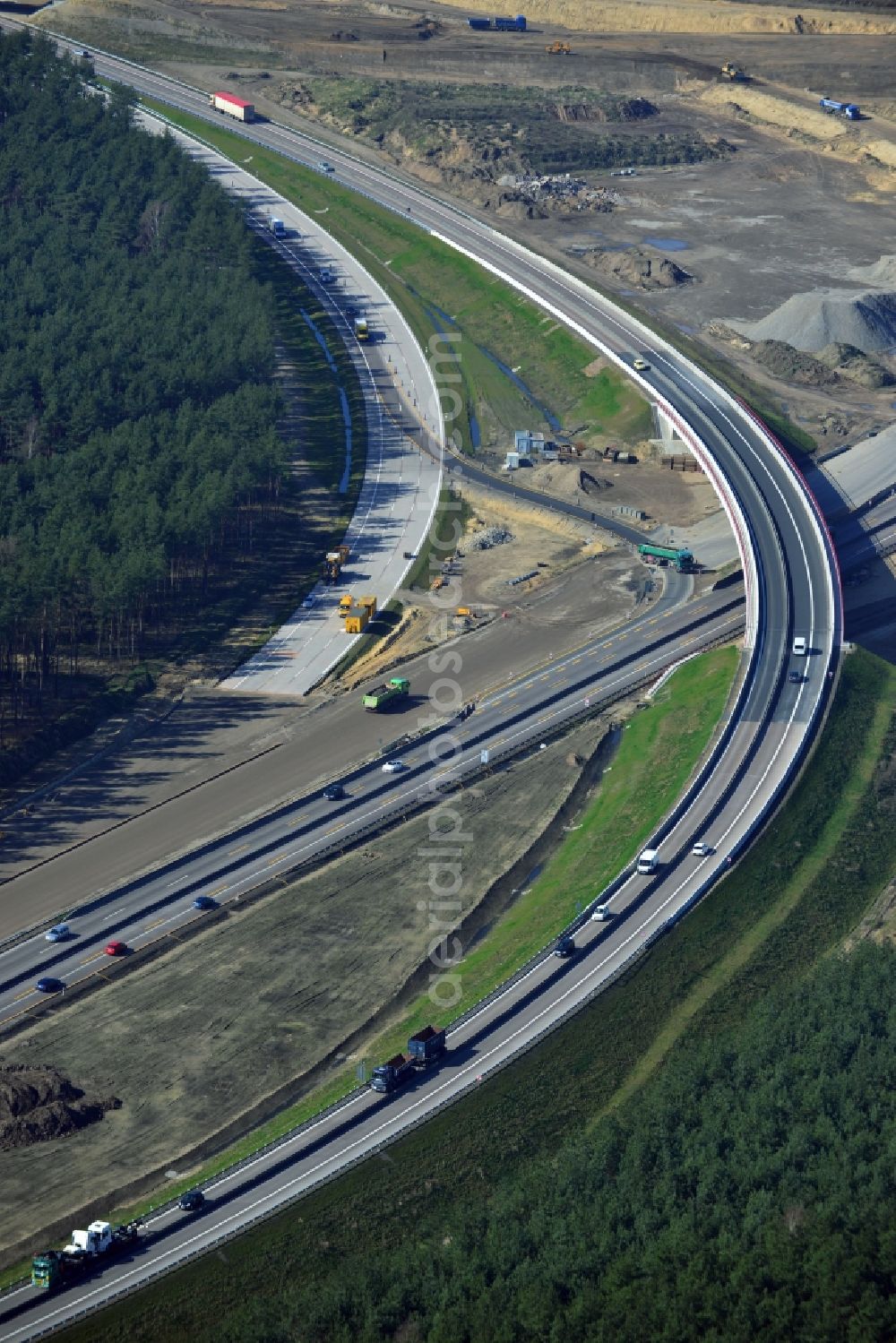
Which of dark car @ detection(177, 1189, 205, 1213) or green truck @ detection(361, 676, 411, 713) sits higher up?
green truck @ detection(361, 676, 411, 713)

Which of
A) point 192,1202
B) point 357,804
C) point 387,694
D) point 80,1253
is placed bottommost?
point 80,1253

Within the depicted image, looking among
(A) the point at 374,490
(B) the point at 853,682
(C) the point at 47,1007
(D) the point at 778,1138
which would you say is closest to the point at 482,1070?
(D) the point at 778,1138

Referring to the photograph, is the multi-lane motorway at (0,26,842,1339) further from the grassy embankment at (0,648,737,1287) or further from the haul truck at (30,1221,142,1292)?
the grassy embankment at (0,648,737,1287)

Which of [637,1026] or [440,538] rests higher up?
[440,538]

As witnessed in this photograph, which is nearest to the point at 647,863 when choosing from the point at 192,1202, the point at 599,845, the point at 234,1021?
the point at 599,845

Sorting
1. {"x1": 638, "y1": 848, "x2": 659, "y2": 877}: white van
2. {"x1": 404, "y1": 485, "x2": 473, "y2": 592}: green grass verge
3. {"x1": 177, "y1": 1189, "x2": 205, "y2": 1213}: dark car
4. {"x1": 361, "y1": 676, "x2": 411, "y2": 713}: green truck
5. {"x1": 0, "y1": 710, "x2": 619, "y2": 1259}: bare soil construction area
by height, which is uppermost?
{"x1": 404, "y1": 485, "x2": 473, "y2": 592}: green grass verge

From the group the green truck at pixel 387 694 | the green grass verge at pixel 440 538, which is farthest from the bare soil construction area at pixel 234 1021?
the green grass verge at pixel 440 538

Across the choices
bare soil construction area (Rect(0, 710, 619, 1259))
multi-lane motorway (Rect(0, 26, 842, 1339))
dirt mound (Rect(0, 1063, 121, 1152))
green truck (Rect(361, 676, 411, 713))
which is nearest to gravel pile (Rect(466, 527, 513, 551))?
multi-lane motorway (Rect(0, 26, 842, 1339))

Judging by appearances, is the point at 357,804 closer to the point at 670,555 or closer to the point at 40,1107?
the point at 40,1107
